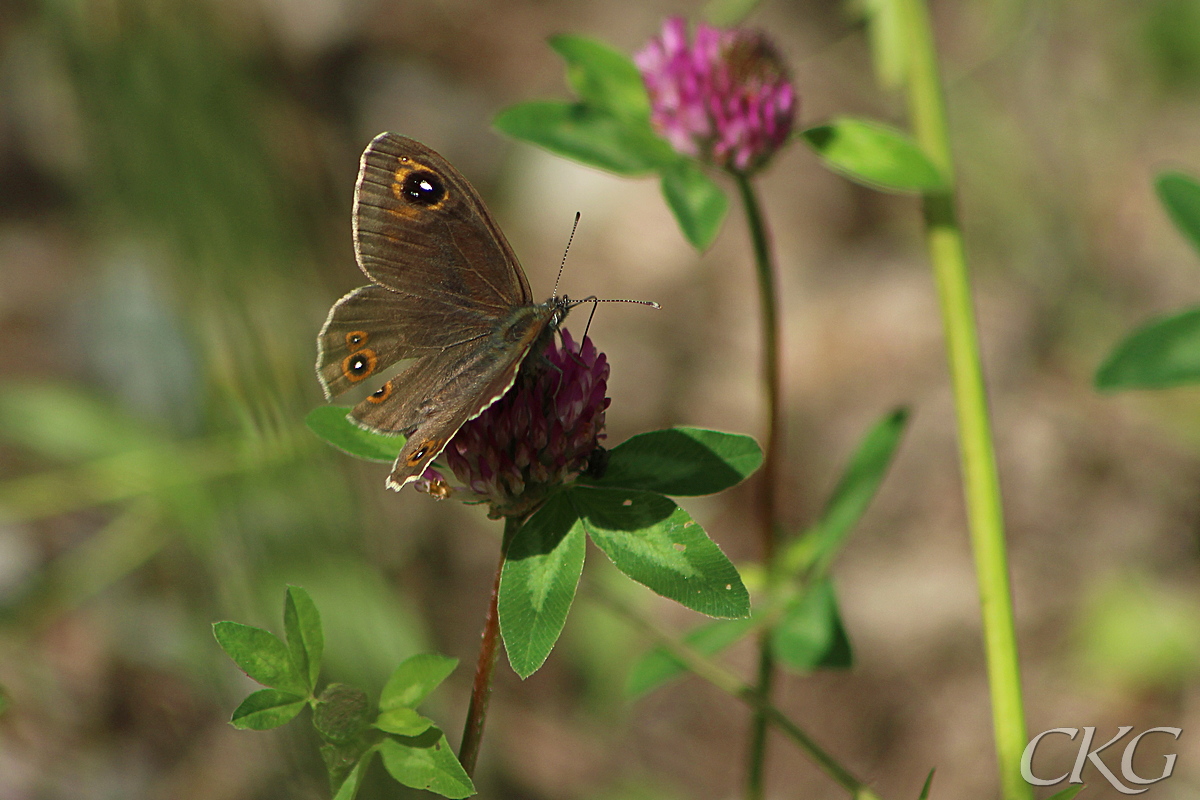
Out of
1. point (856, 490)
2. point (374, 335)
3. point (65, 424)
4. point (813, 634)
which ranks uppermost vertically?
point (374, 335)

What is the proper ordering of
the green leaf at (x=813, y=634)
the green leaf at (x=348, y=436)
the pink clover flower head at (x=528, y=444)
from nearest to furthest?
the pink clover flower head at (x=528, y=444)
the green leaf at (x=348, y=436)
the green leaf at (x=813, y=634)

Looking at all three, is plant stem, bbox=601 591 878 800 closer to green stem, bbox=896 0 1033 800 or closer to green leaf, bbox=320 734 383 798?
green stem, bbox=896 0 1033 800

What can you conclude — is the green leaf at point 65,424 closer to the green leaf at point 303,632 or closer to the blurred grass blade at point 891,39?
the green leaf at point 303,632

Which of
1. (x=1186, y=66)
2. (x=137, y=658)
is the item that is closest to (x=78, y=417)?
(x=137, y=658)

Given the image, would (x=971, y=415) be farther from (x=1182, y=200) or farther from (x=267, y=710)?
(x=267, y=710)

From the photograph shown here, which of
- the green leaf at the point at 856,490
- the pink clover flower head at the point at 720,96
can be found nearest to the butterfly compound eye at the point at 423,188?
the pink clover flower head at the point at 720,96

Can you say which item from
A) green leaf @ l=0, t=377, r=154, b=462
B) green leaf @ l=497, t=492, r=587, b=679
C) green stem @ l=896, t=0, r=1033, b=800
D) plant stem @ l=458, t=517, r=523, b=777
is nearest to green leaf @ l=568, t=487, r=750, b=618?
green leaf @ l=497, t=492, r=587, b=679

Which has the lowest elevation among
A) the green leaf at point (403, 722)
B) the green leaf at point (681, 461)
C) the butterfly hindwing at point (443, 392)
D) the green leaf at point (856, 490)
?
the green leaf at point (856, 490)

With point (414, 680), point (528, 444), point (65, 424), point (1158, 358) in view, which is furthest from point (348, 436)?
point (65, 424)
